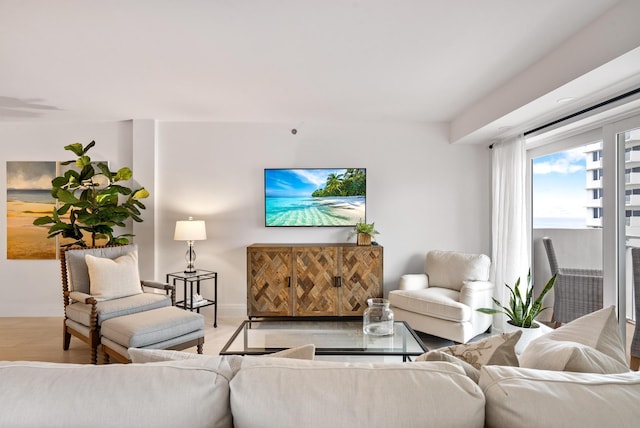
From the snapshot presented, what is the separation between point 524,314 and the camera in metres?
2.74

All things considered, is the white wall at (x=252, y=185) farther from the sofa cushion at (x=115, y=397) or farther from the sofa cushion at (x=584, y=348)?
the sofa cushion at (x=115, y=397)

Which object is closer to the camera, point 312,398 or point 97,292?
point 312,398

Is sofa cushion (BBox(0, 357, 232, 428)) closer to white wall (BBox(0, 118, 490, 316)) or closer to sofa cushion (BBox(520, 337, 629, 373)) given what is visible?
sofa cushion (BBox(520, 337, 629, 373))

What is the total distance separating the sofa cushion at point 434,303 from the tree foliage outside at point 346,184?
134cm

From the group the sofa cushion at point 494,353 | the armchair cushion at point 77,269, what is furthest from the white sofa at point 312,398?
the armchair cushion at point 77,269

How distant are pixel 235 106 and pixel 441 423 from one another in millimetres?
3568

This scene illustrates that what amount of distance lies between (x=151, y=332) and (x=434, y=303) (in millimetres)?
2484

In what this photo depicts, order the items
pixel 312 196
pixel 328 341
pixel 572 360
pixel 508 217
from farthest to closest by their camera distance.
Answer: pixel 312 196 < pixel 508 217 < pixel 328 341 < pixel 572 360

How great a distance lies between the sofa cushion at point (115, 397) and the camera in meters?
0.77

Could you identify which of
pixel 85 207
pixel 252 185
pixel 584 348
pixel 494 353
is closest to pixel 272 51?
pixel 252 185

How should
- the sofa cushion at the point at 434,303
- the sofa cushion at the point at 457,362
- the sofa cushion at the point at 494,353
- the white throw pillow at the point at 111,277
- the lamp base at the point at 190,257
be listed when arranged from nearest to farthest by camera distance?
the sofa cushion at the point at 457,362
the sofa cushion at the point at 494,353
the white throw pillow at the point at 111,277
the sofa cushion at the point at 434,303
the lamp base at the point at 190,257

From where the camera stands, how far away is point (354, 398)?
78 cm

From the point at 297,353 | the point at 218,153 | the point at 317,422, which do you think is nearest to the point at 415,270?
the point at 218,153

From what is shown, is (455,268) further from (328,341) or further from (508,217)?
(328,341)
